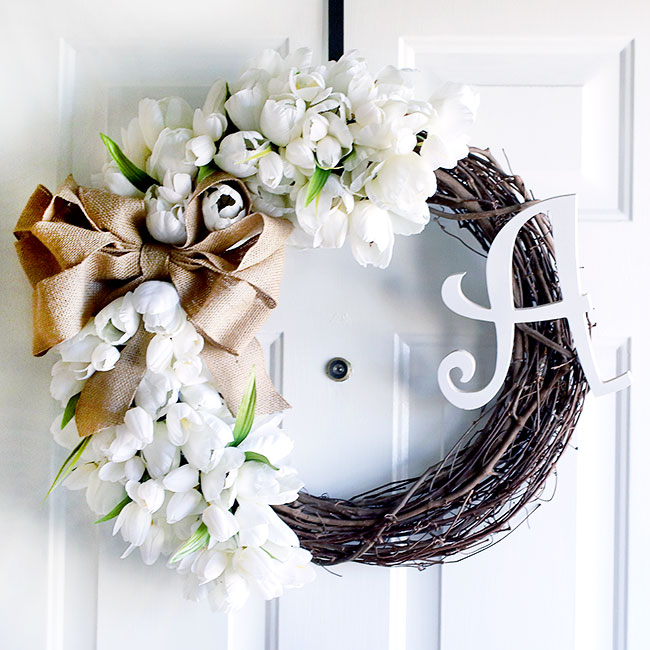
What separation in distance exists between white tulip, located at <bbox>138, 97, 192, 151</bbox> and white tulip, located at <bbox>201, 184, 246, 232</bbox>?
0.34ft

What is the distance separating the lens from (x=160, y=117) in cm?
77

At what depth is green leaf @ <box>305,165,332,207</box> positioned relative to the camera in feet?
2.32

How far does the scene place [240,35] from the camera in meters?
0.89

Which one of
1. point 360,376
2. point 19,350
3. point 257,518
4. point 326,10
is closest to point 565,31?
point 326,10

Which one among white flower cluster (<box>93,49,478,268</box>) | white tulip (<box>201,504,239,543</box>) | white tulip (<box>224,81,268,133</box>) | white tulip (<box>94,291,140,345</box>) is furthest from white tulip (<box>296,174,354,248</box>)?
white tulip (<box>201,504,239,543</box>)

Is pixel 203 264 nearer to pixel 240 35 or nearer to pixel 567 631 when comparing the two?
pixel 240 35

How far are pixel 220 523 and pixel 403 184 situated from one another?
16.7 inches

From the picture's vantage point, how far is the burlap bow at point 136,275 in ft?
2.35

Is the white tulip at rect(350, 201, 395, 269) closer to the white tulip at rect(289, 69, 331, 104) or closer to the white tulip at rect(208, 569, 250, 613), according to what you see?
the white tulip at rect(289, 69, 331, 104)

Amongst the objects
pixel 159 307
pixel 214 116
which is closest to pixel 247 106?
pixel 214 116

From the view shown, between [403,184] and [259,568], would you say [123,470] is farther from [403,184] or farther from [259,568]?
[403,184]

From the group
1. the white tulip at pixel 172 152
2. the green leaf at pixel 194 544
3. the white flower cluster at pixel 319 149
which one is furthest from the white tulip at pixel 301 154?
the green leaf at pixel 194 544

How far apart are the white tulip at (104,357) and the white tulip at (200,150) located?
23cm

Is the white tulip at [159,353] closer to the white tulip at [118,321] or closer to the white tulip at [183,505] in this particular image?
the white tulip at [118,321]
